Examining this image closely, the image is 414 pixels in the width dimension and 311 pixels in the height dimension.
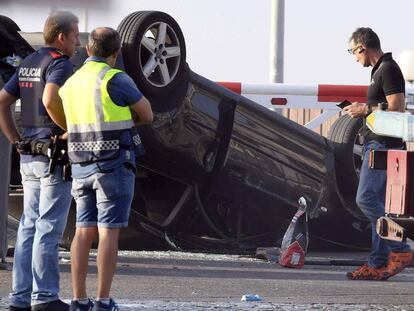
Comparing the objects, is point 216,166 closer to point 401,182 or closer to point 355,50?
point 355,50

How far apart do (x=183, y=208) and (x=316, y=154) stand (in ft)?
4.41

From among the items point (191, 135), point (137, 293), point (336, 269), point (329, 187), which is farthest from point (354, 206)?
point (137, 293)

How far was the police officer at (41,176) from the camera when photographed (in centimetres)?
766

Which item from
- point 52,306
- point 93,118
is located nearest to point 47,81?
point 93,118

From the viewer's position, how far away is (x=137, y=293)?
8812 mm

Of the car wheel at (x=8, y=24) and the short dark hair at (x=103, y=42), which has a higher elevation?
the car wheel at (x=8, y=24)

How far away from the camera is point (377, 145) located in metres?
9.68

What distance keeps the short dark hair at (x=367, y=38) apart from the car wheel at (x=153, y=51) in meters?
1.31

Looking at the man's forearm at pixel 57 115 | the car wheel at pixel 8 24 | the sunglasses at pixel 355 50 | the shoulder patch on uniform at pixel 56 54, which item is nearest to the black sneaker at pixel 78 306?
the man's forearm at pixel 57 115

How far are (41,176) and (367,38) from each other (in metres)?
3.15

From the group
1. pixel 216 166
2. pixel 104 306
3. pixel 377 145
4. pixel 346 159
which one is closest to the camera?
pixel 104 306

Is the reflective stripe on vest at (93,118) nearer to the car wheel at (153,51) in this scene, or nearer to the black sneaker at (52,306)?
the black sneaker at (52,306)

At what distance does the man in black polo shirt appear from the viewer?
31.8ft

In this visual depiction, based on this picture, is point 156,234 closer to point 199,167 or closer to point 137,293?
point 199,167
